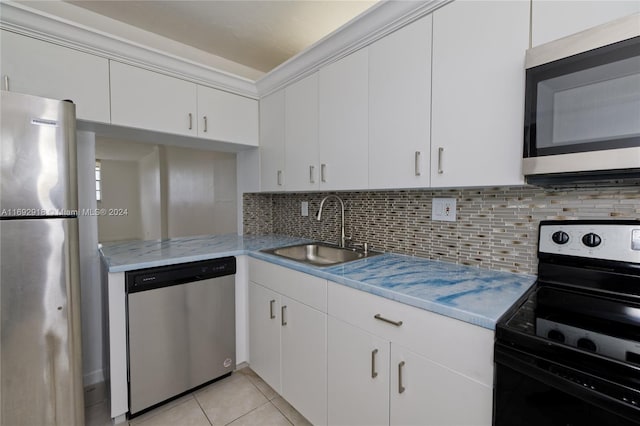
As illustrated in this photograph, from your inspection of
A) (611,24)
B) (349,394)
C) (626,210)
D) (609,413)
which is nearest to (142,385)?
(349,394)

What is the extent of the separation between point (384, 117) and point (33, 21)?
1.84 meters

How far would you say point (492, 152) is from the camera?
1111 millimetres

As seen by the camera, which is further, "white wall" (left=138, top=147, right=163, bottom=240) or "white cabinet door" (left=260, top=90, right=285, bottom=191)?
"white wall" (left=138, top=147, right=163, bottom=240)

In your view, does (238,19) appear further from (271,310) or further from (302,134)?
(271,310)

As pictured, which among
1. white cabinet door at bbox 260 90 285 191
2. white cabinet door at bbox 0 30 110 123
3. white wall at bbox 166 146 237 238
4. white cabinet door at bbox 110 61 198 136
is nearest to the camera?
white cabinet door at bbox 0 30 110 123

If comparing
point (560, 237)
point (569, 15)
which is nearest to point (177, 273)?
point (560, 237)

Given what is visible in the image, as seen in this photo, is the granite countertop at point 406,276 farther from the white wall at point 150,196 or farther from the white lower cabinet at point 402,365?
the white wall at point 150,196

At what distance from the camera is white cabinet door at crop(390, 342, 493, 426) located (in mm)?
891

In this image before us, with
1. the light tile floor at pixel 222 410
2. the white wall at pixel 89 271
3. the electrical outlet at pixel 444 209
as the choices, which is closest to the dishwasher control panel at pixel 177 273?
the white wall at pixel 89 271

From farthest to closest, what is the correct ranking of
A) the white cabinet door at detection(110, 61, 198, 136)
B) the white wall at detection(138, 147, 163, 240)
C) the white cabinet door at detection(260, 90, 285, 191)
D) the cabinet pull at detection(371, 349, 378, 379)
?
the white wall at detection(138, 147, 163, 240) < the white cabinet door at detection(260, 90, 285, 191) < the white cabinet door at detection(110, 61, 198, 136) < the cabinet pull at detection(371, 349, 378, 379)

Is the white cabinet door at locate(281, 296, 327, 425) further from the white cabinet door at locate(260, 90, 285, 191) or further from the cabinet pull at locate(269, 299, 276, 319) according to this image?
the white cabinet door at locate(260, 90, 285, 191)

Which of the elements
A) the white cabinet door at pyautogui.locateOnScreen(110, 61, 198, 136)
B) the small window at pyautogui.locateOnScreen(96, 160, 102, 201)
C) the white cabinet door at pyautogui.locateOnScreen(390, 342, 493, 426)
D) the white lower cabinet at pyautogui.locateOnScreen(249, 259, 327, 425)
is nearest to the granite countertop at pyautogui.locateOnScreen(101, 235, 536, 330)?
the white lower cabinet at pyautogui.locateOnScreen(249, 259, 327, 425)

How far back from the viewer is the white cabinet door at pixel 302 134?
1875 mm

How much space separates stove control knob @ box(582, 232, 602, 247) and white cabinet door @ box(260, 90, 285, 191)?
67.8 inches
